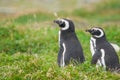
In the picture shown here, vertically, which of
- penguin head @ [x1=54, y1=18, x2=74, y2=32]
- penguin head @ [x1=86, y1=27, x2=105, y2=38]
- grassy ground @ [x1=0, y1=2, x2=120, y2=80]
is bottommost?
grassy ground @ [x1=0, y1=2, x2=120, y2=80]

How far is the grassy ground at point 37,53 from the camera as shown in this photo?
909cm

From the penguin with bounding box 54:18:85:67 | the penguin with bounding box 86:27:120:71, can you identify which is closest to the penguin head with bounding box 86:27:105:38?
the penguin with bounding box 86:27:120:71

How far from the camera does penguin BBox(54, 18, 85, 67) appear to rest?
1100 cm

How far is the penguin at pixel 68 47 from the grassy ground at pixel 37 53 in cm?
24

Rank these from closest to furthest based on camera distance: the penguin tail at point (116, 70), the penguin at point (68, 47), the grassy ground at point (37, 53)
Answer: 1. the grassy ground at point (37, 53)
2. the penguin tail at point (116, 70)
3. the penguin at point (68, 47)

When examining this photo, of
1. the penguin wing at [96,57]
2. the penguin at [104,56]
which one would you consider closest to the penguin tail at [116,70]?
the penguin at [104,56]

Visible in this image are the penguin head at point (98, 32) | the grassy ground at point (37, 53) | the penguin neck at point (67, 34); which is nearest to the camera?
the grassy ground at point (37, 53)

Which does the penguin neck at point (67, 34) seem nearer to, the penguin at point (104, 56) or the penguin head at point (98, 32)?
the penguin head at point (98, 32)

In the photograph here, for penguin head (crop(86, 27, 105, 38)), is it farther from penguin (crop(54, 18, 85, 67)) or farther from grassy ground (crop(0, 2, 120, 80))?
grassy ground (crop(0, 2, 120, 80))

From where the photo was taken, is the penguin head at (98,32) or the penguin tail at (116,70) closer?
the penguin tail at (116,70)

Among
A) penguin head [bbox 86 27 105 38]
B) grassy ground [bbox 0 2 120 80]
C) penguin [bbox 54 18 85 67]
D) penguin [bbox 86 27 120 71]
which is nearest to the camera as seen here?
grassy ground [bbox 0 2 120 80]

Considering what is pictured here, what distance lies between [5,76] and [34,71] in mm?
556

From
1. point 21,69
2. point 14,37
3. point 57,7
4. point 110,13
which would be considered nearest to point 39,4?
point 57,7

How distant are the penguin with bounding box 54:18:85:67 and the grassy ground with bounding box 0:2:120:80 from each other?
0.77 ft
